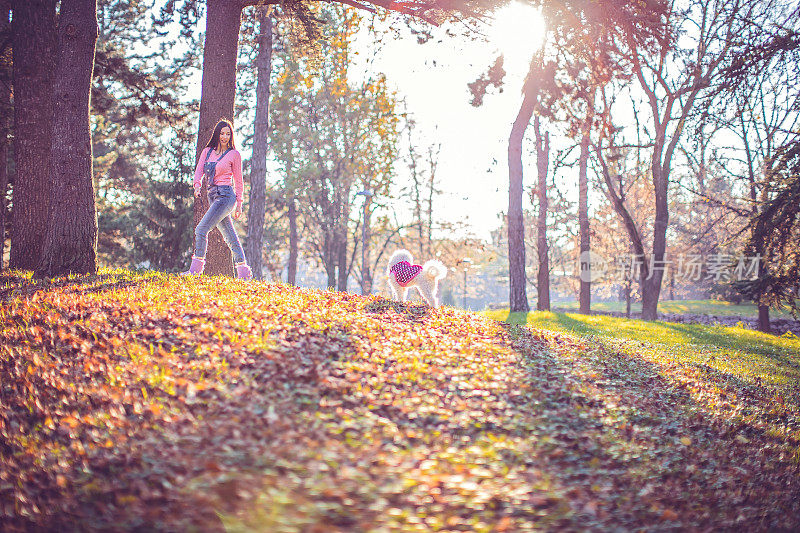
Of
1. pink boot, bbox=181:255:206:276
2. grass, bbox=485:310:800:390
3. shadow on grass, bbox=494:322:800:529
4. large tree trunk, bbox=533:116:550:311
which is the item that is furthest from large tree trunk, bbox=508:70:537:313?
pink boot, bbox=181:255:206:276

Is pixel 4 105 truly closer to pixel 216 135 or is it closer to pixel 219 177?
pixel 216 135

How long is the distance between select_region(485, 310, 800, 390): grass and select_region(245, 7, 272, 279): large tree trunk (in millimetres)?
8077

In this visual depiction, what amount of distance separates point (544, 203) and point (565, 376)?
15.9 meters

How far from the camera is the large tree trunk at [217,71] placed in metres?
9.67

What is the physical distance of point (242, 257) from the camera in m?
9.07

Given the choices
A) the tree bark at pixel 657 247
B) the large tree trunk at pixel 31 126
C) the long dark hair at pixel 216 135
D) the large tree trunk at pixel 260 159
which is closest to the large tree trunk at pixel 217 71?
the long dark hair at pixel 216 135

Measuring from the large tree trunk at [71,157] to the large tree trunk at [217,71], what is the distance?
186 cm

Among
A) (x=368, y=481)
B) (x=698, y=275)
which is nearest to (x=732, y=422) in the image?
(x=368, y=481)

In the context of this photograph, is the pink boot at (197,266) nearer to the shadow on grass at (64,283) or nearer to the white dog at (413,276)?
the shadow on grass at (64,283)

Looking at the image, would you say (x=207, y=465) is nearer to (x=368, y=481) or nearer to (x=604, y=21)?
(x=368, y=481)

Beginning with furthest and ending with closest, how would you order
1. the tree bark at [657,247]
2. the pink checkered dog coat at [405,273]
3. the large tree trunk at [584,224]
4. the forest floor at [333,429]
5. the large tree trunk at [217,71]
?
1. the large tree trunk at [584,224]
2. the tree bark at [657,247]
3. the pink checkered dog coat at [405,273]
4. the large tree trunk at [217,71]
5. the forest floor at [333,429]

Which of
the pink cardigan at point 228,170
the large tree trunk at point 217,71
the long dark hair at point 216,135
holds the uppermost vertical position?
the large tree trunk at point 217,71

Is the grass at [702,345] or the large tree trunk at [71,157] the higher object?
the large tree trunk at [71,157]

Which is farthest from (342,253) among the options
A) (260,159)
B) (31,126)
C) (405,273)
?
(31,126)
